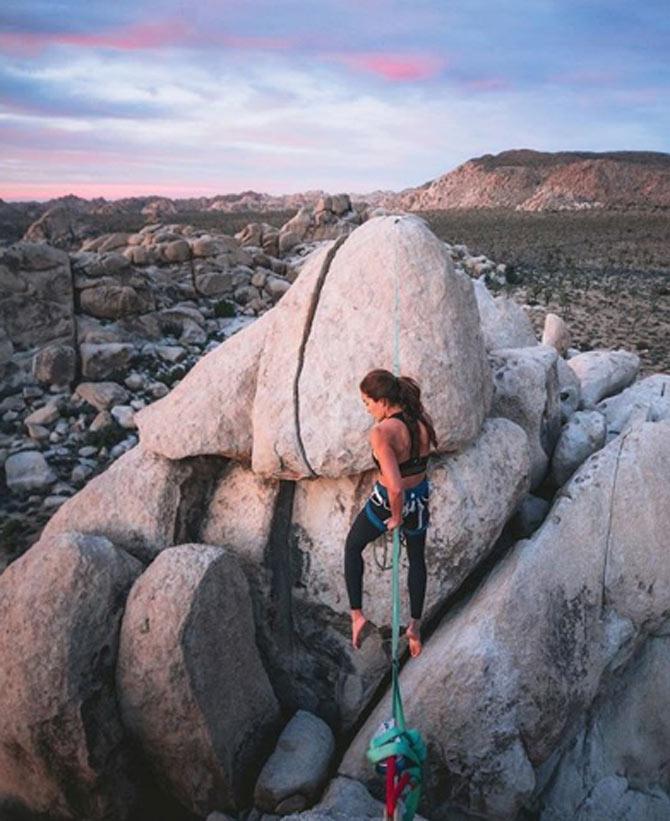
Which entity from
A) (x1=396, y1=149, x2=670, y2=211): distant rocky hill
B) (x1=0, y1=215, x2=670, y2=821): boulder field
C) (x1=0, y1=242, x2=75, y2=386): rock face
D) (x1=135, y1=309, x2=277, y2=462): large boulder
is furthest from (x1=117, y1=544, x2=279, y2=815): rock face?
(x1=396, y1=149, x2=670, y2=211): distant rocky hill

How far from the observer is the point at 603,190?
438 ft

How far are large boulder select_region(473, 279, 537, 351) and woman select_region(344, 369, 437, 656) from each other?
4961mm

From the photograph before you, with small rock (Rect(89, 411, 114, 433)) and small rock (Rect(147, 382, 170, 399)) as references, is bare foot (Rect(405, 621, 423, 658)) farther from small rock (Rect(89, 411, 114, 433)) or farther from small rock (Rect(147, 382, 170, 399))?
small rock (Rect(147, 382, 170, 399))

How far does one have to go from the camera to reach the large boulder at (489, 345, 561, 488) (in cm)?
820

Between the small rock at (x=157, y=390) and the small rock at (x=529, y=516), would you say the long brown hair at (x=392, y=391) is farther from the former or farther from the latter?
the small rock at (x=157, y=390)

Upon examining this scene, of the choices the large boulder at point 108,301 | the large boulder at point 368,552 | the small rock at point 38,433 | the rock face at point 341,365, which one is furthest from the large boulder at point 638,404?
the large boulder at point 108,301

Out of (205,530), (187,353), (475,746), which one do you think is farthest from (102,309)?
(475,746)

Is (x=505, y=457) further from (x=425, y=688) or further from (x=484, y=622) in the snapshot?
(x=425, y=688)

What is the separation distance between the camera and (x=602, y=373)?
35.3ft

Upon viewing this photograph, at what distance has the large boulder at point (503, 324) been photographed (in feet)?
34.3

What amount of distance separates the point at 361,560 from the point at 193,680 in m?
1.83

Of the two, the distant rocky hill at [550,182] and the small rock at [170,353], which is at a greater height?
the distant rocky hill at [550,182]

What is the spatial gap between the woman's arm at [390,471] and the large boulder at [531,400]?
3.26 metres

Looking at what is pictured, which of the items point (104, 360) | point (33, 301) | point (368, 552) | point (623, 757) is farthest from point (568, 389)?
point (33, 301)
